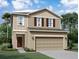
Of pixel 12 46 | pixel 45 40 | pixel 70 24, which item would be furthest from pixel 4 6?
pixel 45 40

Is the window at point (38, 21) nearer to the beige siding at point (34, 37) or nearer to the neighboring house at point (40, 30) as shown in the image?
the neighboring house at point (40, 30)

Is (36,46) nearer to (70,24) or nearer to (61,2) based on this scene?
(70,24)

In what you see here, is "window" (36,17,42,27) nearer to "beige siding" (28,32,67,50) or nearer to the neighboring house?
the neighboring house

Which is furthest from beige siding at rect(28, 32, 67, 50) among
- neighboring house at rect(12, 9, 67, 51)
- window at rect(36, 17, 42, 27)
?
window at rect(36, 17, 42, 27)

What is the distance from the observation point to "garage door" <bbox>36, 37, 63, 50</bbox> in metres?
8.02

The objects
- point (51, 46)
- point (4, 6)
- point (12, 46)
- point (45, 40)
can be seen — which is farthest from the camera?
point (45, 40)

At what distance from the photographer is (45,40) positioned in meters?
8.78

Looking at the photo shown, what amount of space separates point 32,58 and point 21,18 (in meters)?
2.65

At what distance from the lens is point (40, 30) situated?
922cm

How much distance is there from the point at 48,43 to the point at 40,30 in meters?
1.01

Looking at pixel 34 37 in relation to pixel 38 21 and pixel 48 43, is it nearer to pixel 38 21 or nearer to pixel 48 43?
pixel 38 21

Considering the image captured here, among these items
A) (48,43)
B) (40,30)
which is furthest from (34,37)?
(48,43)

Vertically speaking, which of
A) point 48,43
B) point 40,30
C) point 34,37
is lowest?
point 48,43

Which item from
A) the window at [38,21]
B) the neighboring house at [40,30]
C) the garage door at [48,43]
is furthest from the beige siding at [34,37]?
the window at [38,21]
